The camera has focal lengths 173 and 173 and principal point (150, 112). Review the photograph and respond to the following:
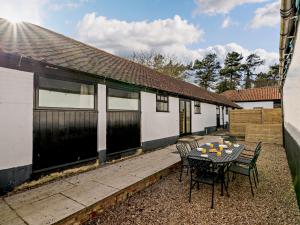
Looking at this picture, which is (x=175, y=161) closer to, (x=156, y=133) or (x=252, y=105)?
(x=156, y=133)

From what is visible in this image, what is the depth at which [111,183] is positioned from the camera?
12.8 feet

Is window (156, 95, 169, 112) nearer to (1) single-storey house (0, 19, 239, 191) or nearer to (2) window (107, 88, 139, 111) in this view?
(1) single-storey house (0, 19, 239, 191)

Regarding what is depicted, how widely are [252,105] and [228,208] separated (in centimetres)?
2681

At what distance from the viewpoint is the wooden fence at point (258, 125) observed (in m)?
10.1

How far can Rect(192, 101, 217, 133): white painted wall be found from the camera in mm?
12034

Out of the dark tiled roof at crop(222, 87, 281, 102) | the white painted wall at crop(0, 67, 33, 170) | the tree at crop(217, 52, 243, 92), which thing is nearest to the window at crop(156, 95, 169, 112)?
the white painted wall at crop(0, 67, 33, 170)

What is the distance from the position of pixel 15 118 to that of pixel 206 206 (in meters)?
4.23

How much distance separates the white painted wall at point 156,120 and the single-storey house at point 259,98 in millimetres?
21131

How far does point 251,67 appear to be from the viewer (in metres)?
39.6

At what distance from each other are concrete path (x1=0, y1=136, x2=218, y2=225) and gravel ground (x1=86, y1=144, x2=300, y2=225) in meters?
0.39

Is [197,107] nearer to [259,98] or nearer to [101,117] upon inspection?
[101,117]

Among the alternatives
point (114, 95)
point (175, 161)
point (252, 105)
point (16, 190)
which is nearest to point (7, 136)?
point (16, 190)

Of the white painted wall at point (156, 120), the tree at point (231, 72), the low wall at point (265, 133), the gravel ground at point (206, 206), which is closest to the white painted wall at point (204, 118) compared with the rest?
the white painted wall at point (156, 120)

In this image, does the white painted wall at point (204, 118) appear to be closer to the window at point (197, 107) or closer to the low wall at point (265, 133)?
the window at point (197, 107)
